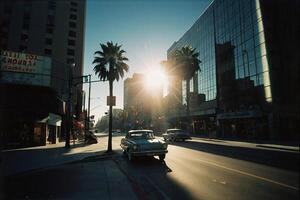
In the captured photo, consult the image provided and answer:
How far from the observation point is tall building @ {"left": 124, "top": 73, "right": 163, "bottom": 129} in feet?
373

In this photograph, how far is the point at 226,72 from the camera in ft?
156

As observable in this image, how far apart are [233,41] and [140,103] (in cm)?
9449

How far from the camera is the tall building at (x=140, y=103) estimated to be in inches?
4476

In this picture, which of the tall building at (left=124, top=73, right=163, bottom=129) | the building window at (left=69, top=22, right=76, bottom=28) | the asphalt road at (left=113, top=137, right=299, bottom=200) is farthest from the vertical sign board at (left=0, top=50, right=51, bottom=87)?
the tall building at (left=124, top=73, right=163, bottom=129)

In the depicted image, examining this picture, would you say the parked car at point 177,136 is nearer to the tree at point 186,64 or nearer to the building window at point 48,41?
the tree at point 186,64

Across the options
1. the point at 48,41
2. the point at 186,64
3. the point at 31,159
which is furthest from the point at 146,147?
the point at 48,41

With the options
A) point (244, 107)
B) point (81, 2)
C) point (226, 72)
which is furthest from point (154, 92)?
point (244, 107)

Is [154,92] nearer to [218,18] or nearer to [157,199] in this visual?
[218,18]

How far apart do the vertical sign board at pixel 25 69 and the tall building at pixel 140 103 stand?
7642cm

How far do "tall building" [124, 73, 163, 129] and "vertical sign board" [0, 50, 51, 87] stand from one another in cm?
7642

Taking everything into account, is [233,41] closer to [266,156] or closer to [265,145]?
[265,145]

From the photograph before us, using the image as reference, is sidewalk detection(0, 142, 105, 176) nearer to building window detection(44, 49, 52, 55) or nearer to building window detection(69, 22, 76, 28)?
building window detection(44, 49, 52, 55)

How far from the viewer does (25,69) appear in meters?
24.7

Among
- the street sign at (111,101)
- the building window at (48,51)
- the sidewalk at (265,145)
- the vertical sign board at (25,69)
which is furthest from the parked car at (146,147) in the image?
the building window at (48,51)
